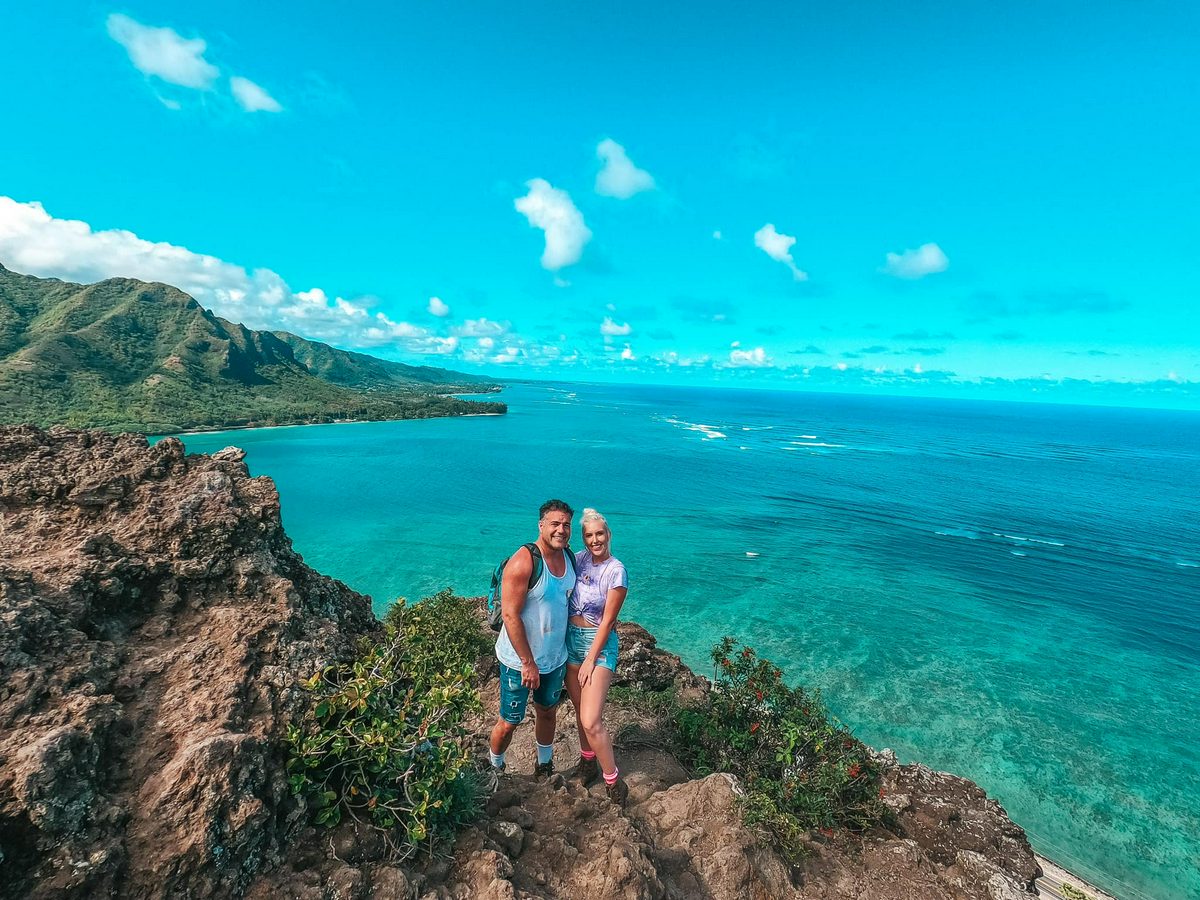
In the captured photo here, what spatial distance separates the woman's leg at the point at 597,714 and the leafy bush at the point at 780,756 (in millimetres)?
1545

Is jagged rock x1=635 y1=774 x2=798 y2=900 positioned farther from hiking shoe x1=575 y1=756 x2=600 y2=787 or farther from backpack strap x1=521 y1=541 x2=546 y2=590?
backpack strap x1=521 y1=541 x2=546 y2=590

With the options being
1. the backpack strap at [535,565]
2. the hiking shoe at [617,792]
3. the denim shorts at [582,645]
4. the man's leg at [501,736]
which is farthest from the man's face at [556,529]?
the hiking shoe at [617,792]

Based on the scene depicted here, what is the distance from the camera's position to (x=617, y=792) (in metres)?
5.80

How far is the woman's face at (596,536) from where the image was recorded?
5.60m

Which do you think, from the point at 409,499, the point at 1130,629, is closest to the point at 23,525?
the point at 1130,629

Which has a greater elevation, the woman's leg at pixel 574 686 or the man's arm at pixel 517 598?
the man's arm at pixel 517 598

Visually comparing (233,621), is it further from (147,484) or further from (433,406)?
(433,406)

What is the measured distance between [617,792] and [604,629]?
192cm

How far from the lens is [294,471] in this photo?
66625mm

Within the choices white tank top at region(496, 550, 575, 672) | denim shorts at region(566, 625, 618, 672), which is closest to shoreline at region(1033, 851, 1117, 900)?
denim shorts at region(566, 625, 618, 672)

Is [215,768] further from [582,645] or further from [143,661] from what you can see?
[582,645]

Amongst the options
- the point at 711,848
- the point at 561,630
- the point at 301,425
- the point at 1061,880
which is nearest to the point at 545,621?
the point at 561,630

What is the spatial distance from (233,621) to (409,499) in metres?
50.7

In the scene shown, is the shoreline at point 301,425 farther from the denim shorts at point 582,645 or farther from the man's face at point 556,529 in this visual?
the man's face at point 556,529
